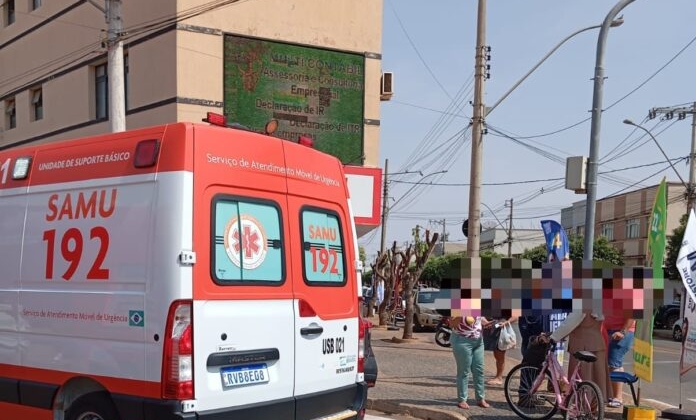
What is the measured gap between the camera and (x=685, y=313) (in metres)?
7.61

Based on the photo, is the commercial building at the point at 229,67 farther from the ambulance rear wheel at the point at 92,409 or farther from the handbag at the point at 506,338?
the ambulance rear wheel at the point at 92,409

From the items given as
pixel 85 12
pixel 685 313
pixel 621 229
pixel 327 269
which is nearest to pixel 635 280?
pixel 685 313

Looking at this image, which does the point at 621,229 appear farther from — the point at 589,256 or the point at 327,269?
the point at 327,269

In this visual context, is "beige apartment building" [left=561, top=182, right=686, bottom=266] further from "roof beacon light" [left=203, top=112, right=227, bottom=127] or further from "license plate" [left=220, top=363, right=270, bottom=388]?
"license plate" [left=220, top=363, right=270, bottom=388]

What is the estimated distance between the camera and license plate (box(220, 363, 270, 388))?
4.34m

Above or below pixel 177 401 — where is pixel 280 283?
above

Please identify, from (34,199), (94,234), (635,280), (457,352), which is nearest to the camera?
(94,234)

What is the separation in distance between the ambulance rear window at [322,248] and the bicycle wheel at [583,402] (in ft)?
10.3

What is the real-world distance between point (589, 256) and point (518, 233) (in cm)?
8855

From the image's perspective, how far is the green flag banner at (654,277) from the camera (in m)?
7.51

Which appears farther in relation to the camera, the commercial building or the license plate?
the commercial building

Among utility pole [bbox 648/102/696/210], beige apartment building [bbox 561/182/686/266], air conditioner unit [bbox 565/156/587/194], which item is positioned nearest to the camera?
air conditioner unit [bbox 565/156/587/194]

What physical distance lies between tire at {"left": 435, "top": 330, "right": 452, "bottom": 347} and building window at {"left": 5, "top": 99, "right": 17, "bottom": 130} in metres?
13.3

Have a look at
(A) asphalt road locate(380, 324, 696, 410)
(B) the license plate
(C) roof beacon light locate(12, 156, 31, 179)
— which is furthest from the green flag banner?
(C) roof beacon light locate(12, 156, 31, 179)
